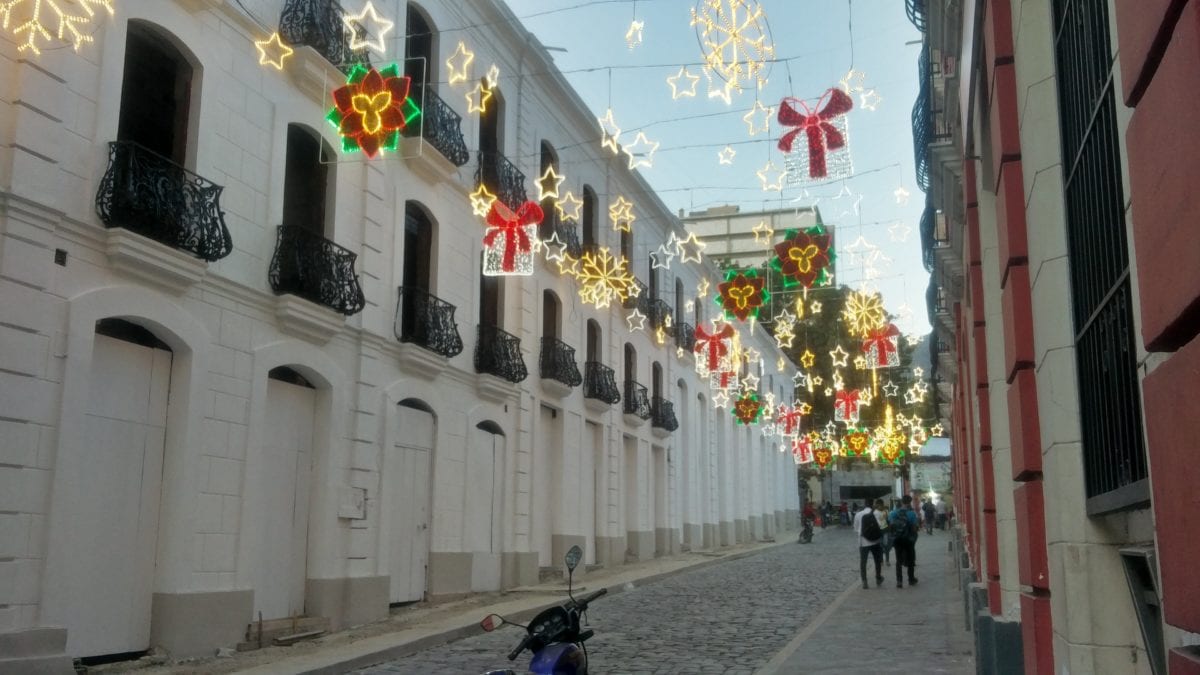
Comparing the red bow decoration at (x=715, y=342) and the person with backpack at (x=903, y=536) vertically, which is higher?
the red bow decoration at (x=715, y=342)

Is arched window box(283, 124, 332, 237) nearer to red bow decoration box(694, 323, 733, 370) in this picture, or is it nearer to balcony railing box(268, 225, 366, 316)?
balcony railing box(268, 225, 366, 316)

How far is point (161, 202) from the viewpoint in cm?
1125

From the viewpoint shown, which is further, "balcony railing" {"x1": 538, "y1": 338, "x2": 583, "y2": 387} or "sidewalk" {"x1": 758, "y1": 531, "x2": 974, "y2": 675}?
"balcony railing" {"x1": 538, "y1": 338, "x2": 583, "y2": 387}

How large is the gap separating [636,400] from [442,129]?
12861 millimetres

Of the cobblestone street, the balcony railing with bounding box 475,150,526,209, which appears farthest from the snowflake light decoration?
the balcony railing with bounding box 475,150,526,209

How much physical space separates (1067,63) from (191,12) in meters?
10.4

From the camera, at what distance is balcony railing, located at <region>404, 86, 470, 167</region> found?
16750mm

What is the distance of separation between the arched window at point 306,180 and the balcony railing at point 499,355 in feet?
16.4

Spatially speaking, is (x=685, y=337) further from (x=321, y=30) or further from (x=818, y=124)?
(x=818, y=124)

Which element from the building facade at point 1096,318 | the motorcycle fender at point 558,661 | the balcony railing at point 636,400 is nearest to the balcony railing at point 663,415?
the balcony railing at point 636,400

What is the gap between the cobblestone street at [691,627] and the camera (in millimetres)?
11781

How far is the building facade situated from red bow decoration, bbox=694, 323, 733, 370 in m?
17.7

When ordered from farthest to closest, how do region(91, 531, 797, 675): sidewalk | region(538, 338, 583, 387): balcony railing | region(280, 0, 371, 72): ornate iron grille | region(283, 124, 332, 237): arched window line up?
region(538, 338, 583, 387): balcony railing < region(283, 124, 332, 237): arched window < region(280, 0, 371, 72): ornate iron grille < region(91, 531, 797, 675): sidewalk

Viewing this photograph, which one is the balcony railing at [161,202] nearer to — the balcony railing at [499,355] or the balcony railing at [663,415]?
the balcony railing at [499,355]
